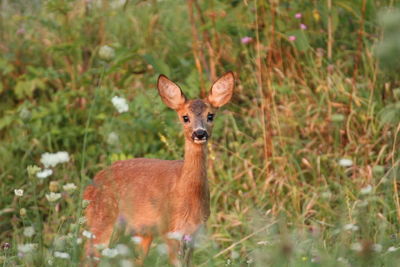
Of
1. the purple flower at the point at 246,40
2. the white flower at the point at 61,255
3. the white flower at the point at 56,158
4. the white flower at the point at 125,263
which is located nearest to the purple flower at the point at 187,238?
the white flower at the point at 56,158

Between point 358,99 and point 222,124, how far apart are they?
3.30ft

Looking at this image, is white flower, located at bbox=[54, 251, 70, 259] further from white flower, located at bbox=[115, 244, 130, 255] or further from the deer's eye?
the deer's eye

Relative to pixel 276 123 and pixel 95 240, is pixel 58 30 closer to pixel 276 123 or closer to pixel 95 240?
pixel 276 123

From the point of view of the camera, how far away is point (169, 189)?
474 centimetres

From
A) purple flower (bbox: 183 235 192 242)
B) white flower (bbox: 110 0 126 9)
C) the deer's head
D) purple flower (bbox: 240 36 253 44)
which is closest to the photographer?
purple flower (bbox: 183 235 192 242)

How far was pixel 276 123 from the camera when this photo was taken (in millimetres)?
6020

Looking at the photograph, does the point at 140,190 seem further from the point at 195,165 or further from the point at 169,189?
the point at 195,165

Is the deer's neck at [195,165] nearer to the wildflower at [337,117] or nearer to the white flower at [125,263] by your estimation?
the wildflower at [337,117]

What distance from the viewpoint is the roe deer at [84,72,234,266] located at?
179 inches

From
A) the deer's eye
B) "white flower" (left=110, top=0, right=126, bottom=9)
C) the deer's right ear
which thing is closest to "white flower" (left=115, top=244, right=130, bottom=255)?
the deer's eye

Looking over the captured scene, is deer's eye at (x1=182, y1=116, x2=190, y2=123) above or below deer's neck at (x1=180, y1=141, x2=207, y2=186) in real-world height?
above

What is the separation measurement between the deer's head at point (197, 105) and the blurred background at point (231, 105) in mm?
492

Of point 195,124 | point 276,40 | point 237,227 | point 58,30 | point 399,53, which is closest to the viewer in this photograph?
point 399,53

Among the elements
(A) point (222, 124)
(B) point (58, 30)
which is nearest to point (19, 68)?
(B) point (58, 30)
